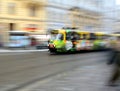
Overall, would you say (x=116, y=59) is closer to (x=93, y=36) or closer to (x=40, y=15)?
(x=93, y=36)

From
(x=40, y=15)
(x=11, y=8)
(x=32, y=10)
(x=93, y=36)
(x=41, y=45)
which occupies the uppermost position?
(x=11, y=8)

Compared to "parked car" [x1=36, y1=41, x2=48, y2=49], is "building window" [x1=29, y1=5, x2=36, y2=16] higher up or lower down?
higher up

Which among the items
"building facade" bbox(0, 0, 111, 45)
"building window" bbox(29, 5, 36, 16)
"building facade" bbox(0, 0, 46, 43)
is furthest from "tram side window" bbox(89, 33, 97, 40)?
"building window" bbox(29, 5, 36, 16)

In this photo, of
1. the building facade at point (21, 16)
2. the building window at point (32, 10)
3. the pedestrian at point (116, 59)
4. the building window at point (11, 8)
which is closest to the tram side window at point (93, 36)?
the building facade at point (21, 16)

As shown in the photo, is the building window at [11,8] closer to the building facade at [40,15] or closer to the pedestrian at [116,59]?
the building facade at [40,15]

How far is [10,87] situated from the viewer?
10.3m

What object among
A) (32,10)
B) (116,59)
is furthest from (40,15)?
(116,59)

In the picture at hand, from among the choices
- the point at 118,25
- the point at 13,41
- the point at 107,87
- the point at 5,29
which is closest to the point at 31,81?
the point at 107,87

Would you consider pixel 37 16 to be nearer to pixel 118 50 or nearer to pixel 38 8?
pixel 38 8

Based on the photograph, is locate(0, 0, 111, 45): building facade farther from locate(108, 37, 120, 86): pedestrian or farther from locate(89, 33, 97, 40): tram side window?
locate(108, 37, 120, 86): pedestrian

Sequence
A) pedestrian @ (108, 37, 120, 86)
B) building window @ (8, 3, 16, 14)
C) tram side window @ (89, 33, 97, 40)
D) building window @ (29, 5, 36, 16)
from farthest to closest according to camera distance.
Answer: building window @ (29, 5, 36, 16) < building window @ (8, 3, 16, 14) < tram side window @ (89, 33, 97, 40) < pedestrian @ (108, 37, 120, 86)

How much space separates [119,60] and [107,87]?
91cm

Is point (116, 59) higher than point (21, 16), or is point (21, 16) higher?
point (116, 59)

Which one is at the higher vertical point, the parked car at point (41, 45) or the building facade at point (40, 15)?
the building facade at point (40, 15)
